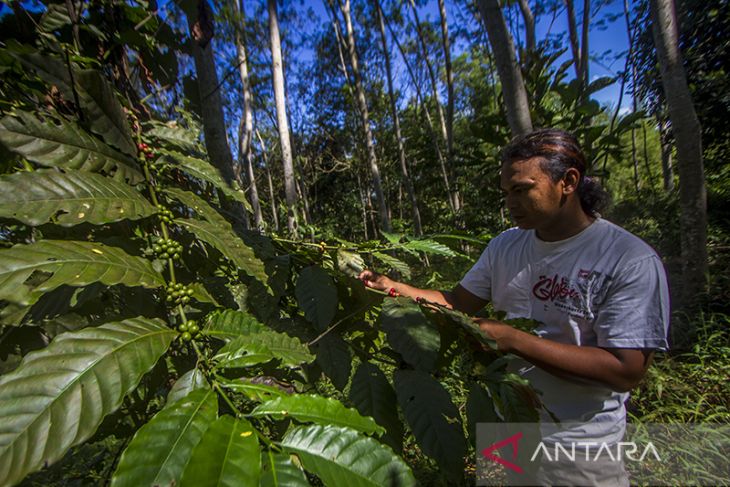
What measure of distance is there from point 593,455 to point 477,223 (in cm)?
768

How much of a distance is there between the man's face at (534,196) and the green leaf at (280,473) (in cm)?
128

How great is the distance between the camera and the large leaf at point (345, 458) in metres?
0.45

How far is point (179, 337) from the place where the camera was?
68cm

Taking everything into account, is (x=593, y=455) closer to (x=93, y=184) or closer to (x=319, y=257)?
(x=319, y=257)

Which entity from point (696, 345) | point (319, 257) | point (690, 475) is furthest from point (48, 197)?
point (696, 345)

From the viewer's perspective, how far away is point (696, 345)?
3.39 metres

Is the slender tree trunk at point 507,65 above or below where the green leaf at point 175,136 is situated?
above

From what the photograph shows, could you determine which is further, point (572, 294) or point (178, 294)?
point (572, 294)

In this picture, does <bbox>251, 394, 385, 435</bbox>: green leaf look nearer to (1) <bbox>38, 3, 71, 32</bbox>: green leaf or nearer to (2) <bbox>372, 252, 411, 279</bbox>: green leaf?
(2) <bbox>372, 252, 411, 279</bbox>: green leaf

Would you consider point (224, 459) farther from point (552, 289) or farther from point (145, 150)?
point (552, 289)

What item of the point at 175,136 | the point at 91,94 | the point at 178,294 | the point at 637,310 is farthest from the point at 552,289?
the point at 91,94

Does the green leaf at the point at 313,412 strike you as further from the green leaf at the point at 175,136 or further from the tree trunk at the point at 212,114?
the tree trunk at the point at 212,114

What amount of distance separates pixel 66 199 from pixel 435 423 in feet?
2.54

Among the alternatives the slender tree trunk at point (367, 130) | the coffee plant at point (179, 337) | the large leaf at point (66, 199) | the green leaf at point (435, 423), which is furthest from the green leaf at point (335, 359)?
the slender tree trunk at point (367, 130)
